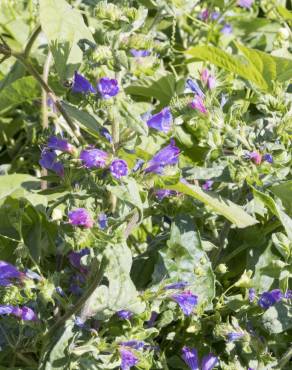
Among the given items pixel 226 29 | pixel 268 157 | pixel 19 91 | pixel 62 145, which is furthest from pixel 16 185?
pixel 226 29

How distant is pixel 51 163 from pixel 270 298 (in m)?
0.59

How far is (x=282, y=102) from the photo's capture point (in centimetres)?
171

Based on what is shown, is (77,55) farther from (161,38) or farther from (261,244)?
(161,38)

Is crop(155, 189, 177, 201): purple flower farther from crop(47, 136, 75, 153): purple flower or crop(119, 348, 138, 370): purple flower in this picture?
crop(119, 348, 138, 370): purple flower

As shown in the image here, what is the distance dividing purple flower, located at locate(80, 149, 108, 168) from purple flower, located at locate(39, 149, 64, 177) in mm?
172

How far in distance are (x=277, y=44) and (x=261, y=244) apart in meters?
0.65

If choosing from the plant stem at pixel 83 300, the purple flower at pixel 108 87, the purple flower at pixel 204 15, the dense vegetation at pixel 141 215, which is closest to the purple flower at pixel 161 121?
the dense vegetation at pixel 141 215

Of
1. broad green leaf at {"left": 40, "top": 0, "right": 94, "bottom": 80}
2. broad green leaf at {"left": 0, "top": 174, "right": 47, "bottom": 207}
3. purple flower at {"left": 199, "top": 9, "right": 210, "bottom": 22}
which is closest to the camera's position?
broad green leaf at {"left": 40, "top": 0, "right": 94, "bottom": 80}

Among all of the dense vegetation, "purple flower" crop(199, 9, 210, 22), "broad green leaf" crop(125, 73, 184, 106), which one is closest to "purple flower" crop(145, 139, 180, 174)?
the dense vegetation

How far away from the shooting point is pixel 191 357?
5.40ft

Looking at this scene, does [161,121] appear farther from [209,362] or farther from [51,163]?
[209,362]

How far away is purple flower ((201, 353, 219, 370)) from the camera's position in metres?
1.65

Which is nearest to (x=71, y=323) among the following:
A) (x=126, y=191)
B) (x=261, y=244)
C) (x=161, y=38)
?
(x=126, y=191)

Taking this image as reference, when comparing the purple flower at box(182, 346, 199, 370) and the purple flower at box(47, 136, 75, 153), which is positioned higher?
the purple flower at box(47, 136, 75, 153)
